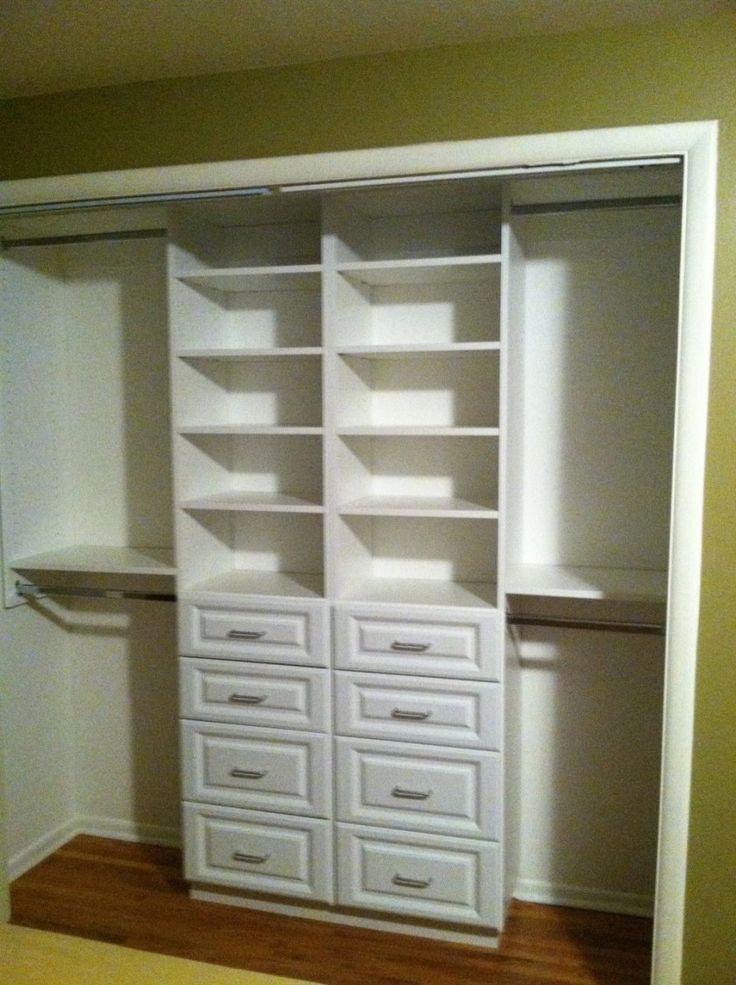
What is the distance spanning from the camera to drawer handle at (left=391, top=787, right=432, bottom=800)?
2598 millimetres

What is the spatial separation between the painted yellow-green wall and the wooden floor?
44 centimetres

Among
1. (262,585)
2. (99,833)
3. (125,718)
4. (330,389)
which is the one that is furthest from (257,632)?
(99,833)

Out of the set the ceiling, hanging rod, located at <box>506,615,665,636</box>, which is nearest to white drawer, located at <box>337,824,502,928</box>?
hanging rod, located at <box>506,615,665,636</box>

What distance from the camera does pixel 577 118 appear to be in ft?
6.97

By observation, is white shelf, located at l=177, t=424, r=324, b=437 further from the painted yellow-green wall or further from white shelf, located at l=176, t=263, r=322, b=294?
the painted yellow-green wall

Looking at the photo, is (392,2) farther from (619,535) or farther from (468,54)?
(619,535)

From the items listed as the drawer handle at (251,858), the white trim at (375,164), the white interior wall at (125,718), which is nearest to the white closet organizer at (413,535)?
the drawer handle at (251,858)

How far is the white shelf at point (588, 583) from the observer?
8.01 feet

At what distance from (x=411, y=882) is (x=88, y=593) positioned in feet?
4.50

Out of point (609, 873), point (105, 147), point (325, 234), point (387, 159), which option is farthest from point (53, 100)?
point (609, 873)

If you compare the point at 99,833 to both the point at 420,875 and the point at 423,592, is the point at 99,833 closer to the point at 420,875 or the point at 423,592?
the point at 420,875

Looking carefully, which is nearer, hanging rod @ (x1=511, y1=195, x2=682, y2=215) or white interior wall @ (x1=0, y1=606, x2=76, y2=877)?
hanging rod @ (x1=511, y1=195, x2=682, y2=215)

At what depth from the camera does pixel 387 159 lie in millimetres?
2250

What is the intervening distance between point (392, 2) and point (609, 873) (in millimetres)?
2549
